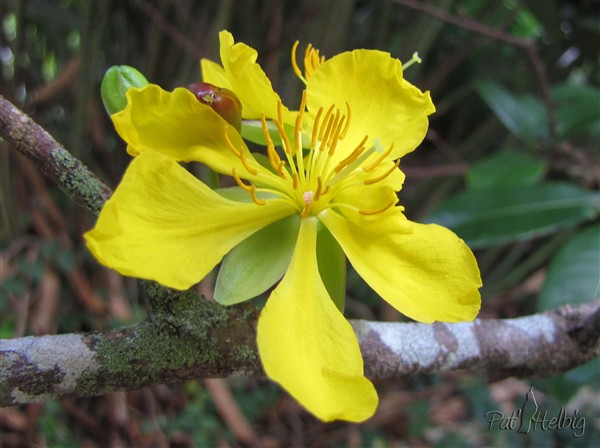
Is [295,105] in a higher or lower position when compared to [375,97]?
lower

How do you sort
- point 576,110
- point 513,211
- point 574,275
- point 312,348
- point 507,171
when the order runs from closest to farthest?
1. point 312,348
2. point 574,275
3. point 513,211
4. point 507,171
5. point 576,110

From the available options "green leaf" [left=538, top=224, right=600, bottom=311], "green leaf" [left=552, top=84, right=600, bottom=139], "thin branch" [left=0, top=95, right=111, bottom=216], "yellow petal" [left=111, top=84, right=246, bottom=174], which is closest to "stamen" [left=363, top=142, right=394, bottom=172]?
"yellow petal" [left=111, top=84, right=246, bottom=174]

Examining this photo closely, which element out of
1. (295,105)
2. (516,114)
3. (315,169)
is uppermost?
(315,169)

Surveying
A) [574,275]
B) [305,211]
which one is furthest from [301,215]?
[574,275]

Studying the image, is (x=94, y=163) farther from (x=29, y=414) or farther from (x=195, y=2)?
(x=29, y=414)

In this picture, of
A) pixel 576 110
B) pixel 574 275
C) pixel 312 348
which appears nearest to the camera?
pixel 312 348

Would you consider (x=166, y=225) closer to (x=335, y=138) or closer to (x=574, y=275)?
(x=335, y=138)
